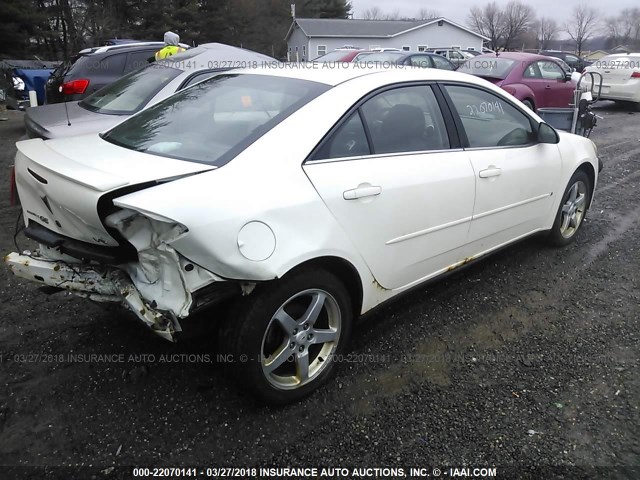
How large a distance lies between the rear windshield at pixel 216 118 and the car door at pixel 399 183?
317 millimetres

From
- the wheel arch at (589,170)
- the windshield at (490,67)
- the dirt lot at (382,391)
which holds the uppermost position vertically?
the windshield at (490,67)

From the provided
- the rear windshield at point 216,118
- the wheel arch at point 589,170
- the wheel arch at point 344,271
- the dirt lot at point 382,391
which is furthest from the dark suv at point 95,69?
the wheel arch at point 344,271

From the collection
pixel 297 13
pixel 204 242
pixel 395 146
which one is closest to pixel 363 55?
pixel 395 146

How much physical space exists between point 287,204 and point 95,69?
6948mm

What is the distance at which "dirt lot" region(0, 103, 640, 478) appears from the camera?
2.29 meters

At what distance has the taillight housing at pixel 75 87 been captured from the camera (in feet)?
24.8

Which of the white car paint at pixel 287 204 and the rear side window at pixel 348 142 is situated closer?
the white car paint at pixel 287 204

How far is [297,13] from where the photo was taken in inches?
2141

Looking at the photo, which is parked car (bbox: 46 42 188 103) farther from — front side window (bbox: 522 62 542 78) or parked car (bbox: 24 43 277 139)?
front side window (bbox: 522 62 542 78)

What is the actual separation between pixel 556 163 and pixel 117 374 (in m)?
3.47

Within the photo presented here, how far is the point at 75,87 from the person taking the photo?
24.8ft

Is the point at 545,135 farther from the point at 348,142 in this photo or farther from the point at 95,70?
the point at 95,70

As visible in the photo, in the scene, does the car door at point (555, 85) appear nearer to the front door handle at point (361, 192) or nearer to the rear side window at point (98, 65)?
the rear side window at point (98, 65)

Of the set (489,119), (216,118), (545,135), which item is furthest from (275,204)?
(545,135)
